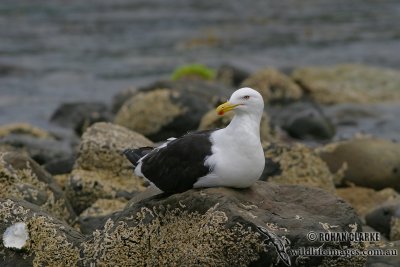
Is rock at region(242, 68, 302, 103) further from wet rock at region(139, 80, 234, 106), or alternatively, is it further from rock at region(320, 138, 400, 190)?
rock at region(320, 138, 400, 190)

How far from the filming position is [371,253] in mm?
7148

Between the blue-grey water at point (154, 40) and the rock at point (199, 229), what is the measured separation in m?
10.4

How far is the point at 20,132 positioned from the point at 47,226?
743 centimetres

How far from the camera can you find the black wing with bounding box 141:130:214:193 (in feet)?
22.2

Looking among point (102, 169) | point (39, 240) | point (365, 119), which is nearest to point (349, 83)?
point (365, 119)

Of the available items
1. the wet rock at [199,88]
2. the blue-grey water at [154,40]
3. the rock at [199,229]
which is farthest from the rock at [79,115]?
the rock at [199,229]

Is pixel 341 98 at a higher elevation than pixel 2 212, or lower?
lower

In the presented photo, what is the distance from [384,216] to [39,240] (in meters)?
3.62

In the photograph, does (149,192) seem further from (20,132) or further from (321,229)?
(20,132)

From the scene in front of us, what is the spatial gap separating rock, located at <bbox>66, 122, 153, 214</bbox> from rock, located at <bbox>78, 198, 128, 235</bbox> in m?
0.22

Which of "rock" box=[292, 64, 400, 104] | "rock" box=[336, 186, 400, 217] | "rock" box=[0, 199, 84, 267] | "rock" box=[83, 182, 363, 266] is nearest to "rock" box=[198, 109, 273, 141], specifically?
"rock" box=[336, 186, 400, 217]

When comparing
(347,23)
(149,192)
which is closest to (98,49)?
(347,23)

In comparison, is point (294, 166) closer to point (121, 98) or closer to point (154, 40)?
point (121, 98)

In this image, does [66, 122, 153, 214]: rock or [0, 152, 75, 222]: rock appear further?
[66, 122, 153, 214]: rock
